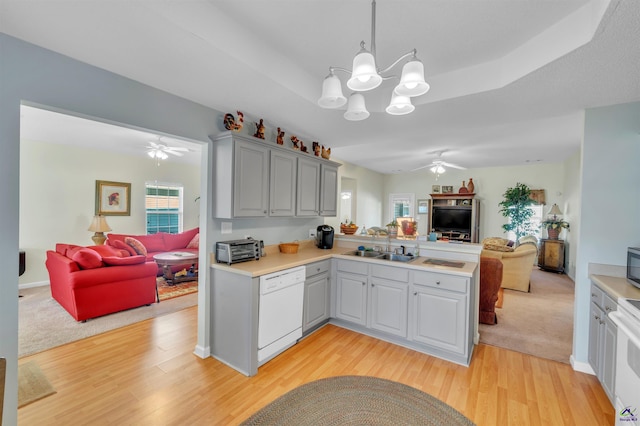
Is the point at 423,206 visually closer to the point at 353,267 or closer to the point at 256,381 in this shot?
the point at 353,267

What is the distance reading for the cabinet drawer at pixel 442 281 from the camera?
2.56 m

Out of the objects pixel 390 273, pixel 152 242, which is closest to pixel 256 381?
pixel 390 273

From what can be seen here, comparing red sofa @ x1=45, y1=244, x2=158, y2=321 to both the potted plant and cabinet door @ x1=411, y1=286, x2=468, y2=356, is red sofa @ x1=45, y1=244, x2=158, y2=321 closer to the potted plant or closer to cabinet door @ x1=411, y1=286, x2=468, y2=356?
cabinet door @ x1=411, y1=286, x2=468, y2=356

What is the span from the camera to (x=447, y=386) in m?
2.30

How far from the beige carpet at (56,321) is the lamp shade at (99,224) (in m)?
1.30

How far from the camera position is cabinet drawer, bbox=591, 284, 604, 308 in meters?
2.24

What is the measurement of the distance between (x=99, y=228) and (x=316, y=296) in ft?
15.7

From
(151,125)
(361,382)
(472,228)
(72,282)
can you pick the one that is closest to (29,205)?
(72,282)

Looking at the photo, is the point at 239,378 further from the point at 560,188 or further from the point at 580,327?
the point at 560,188

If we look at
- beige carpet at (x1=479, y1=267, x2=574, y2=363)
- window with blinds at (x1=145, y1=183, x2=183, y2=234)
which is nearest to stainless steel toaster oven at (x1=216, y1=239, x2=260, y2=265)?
beige carpet at (x1=479, y1=267, x2=574, y2=363)

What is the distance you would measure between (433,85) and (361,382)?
2.75 meters

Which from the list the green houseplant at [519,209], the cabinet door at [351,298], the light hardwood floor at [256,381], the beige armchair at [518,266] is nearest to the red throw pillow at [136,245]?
the light hardwood floor at [256,381]

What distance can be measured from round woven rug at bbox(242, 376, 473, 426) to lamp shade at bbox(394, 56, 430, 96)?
7.41ft

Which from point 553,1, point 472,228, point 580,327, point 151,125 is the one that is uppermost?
point 553,1
